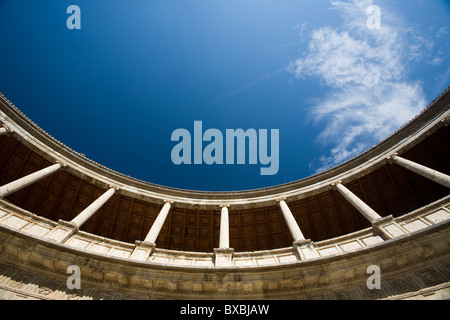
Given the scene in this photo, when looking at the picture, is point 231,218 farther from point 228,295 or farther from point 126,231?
point 228,295

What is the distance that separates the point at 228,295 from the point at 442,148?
53.5ft

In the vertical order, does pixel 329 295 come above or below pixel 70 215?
below

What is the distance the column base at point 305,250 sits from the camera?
1120cm

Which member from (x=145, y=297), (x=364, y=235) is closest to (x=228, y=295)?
(x=145, y=297)

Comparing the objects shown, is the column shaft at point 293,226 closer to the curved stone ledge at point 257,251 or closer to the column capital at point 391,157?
the curved stone ledge at point 257,251

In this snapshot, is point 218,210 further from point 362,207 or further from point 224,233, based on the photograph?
point 362,207

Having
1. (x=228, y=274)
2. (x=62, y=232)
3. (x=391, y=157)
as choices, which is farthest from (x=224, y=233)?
(x=391, y=157)

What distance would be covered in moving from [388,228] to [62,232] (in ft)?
42.9

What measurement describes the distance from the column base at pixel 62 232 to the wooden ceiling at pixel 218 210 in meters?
7.30

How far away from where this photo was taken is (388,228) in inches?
430

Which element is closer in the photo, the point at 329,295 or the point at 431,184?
the point at 329,295

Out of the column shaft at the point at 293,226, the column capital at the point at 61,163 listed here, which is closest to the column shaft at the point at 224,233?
the column shaft at the point at 293,226

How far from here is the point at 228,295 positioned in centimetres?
972
